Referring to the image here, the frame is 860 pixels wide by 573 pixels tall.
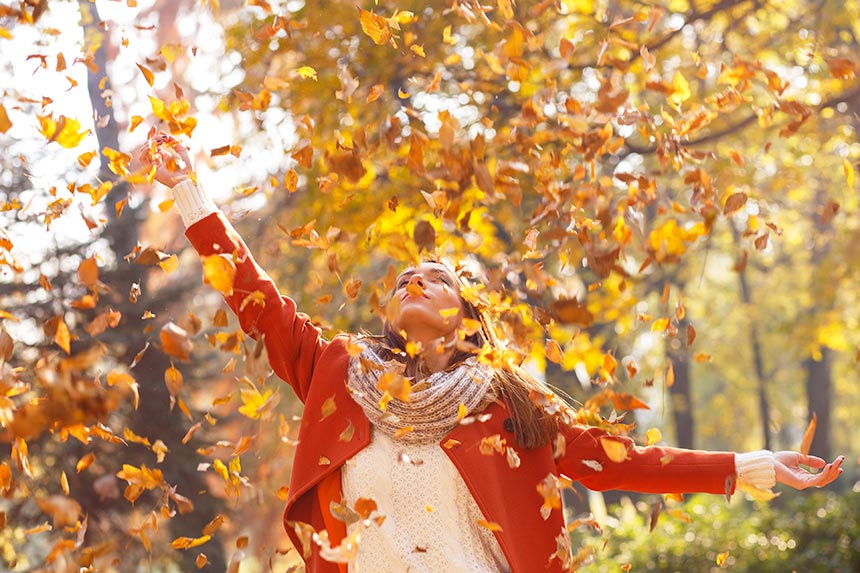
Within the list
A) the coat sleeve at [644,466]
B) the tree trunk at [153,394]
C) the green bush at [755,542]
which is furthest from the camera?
the tree trunk at [153,394]

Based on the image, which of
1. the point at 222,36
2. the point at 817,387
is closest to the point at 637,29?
the point at 222,36

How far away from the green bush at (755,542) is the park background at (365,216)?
3 centimetres

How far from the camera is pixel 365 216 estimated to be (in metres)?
6.08

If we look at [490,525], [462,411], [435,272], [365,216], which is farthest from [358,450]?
[365,216]

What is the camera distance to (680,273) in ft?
37.3

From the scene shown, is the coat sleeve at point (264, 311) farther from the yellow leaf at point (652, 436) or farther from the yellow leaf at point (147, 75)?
the yellow leaf at point (652, 436)

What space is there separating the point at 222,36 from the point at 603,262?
4.77m

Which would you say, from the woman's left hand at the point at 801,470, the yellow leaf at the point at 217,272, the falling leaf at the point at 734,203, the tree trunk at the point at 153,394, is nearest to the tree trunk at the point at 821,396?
the tree trunk at the point at 153,394

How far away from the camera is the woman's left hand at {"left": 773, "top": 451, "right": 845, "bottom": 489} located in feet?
8.46

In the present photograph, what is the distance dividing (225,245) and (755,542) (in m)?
5.38

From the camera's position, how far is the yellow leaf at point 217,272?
6.55ft

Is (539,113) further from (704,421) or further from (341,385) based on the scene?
(704,421)

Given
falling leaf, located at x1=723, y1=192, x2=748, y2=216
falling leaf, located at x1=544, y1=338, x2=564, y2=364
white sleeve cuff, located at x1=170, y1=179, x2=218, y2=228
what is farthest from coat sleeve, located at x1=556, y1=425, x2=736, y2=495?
white sleeve cuff, located at x1=170, y1=179, x2=218, y2=228

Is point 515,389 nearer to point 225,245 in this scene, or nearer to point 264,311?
point 264,311
